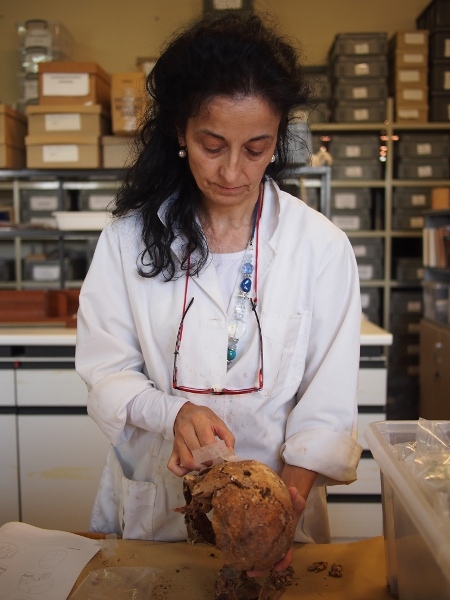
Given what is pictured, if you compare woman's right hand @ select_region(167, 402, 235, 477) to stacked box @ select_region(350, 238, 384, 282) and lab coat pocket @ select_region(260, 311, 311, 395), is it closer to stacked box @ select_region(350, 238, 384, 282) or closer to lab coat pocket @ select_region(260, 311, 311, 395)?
lab coat pocket @ select_region(260, 311, 311, 395)

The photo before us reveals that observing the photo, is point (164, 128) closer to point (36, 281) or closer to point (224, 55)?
point (224, 55)

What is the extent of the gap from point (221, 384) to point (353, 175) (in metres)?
3.52

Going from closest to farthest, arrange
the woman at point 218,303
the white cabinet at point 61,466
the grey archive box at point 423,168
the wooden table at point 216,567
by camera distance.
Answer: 1. the wooden table at point 216,567
2. the woman at point 218,303
3. the white cabinet at point 61,466
4. the grey archive box at point 423,168

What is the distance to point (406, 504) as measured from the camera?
2.20 feet

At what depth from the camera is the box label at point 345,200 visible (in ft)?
14.0

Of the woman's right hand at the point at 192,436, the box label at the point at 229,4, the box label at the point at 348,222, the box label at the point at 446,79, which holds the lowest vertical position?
the woman's right hand at the point at 192,436

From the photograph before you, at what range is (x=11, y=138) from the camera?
11.0ft

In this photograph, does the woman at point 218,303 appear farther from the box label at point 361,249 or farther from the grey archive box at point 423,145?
the grey archive box at point 423,145

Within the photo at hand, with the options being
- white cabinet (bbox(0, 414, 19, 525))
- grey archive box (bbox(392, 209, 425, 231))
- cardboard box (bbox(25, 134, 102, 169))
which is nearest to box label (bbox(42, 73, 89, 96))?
cardboard box (bbox(25, 134, 102, 169))

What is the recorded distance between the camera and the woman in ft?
3.28

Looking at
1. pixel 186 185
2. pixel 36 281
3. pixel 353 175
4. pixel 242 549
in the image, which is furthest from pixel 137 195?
pixel 353 175

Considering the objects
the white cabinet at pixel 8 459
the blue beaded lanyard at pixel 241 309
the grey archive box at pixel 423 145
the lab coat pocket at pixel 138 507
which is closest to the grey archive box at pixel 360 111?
the grey archive box at pixel 423 145

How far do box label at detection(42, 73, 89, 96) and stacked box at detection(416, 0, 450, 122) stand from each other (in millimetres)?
2543

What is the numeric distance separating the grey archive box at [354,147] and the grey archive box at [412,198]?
1.08 ft
